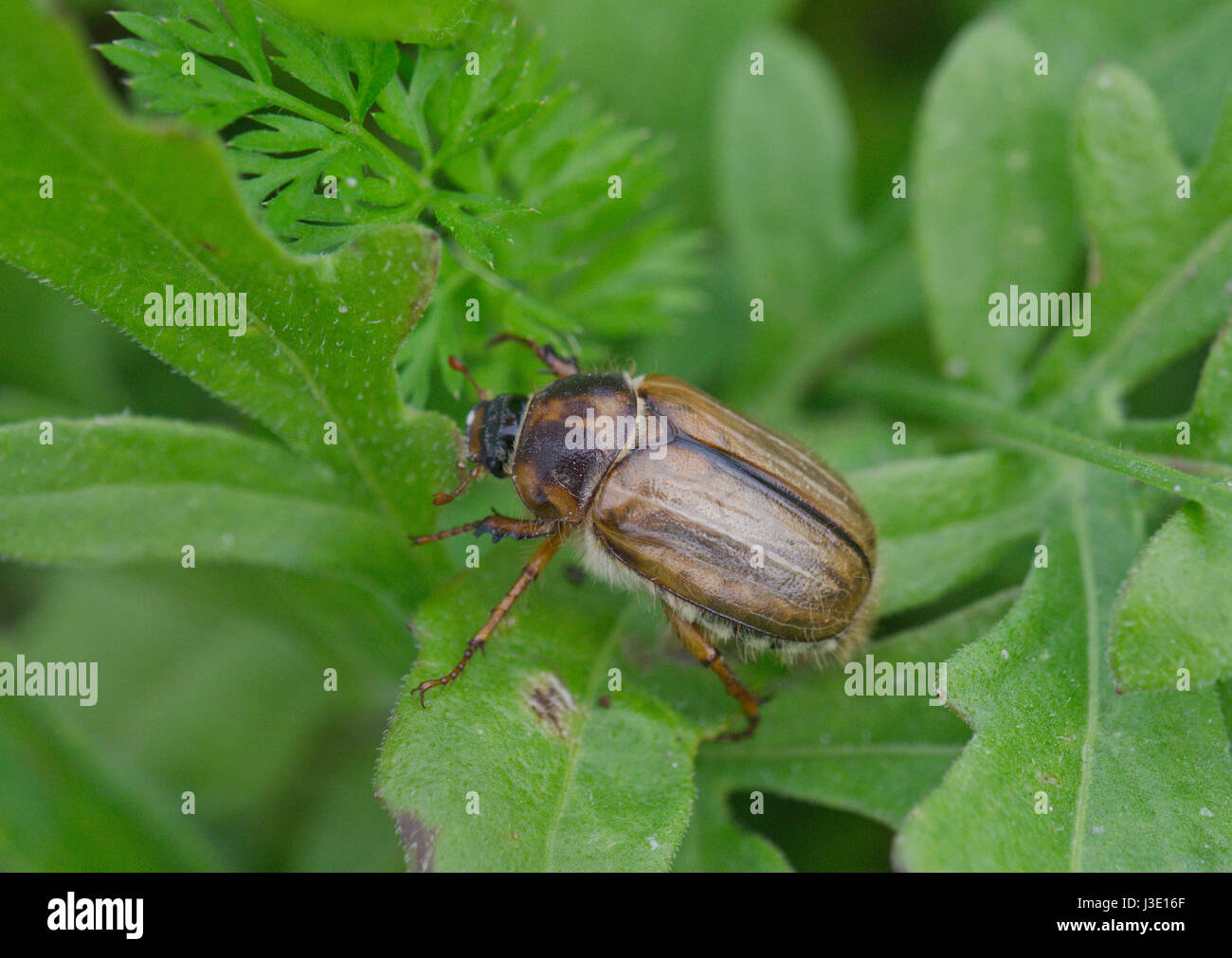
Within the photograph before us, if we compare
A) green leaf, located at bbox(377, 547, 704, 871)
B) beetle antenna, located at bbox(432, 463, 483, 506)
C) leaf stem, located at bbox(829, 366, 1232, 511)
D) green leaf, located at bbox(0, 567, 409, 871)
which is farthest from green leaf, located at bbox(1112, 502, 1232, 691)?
green leaf, located at bbox(0, 567, 409, 871)

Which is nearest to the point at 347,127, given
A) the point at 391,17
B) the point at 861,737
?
the point at 391,17

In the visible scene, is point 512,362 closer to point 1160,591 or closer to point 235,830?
point 1160,591

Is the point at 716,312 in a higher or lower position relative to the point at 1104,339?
higher

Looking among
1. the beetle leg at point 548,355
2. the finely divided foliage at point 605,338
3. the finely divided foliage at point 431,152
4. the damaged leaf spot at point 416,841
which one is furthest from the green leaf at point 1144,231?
the damaged leaf spot at point 416,841

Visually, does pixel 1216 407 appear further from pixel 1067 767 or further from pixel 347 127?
pixel 347 127

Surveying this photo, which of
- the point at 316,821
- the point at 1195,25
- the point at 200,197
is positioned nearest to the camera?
the point at 200,197

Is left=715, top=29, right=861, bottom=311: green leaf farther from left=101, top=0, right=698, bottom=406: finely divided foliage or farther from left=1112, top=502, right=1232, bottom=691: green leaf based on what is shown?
left=1112, top=502, right=1232, bottom=691: green leaf

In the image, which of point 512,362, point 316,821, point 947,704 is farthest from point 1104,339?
point 316,821
